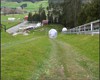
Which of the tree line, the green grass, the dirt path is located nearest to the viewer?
the dirt path

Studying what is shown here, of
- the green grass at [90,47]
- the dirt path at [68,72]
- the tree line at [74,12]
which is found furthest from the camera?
the tree line at [74,12]

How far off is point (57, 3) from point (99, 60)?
15200 centimetres

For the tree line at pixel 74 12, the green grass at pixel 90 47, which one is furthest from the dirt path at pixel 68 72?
the tree line at pixel 74 12

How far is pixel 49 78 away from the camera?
39.0 feet

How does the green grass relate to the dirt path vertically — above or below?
below

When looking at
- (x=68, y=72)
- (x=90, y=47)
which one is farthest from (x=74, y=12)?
(x=68, y=72)

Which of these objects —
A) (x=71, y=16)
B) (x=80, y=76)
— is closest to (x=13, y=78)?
(x=80, y=76)

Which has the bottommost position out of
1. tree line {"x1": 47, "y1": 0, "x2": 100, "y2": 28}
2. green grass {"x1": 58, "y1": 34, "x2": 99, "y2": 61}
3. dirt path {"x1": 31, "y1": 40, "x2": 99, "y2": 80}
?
tree line {"x1": 47, "y1": 0, "x2": 100, "y2": 28}

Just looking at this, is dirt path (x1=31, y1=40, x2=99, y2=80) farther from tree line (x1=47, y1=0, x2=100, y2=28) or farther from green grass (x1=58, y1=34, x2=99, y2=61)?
tree line (x1=47, y1=0, x2=100, y2=28)

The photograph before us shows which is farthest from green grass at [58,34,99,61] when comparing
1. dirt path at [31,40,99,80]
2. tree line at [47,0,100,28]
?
tree line at [47,0,100,28]

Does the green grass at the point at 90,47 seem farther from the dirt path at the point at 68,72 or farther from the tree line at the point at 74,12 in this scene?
the tree line at the point at 74,12

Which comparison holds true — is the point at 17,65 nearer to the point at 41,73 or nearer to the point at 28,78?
the point at 41,73

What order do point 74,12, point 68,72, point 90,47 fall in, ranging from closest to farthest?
point 68,72 < point 90,47 < point 74,12

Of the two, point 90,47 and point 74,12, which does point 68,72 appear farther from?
point 74,12
